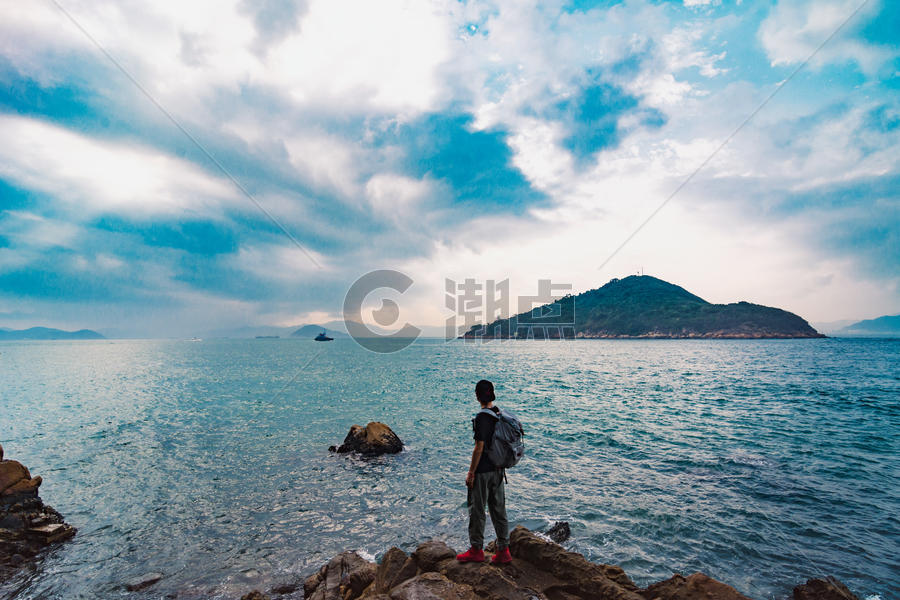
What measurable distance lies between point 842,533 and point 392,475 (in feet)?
48.1

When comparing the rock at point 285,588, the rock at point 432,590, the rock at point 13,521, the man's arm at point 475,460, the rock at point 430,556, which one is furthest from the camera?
the rock at point 13,521

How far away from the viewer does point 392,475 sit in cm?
1612

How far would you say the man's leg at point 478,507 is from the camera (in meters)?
6.83

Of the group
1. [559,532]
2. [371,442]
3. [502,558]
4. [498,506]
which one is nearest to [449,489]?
[559,532]

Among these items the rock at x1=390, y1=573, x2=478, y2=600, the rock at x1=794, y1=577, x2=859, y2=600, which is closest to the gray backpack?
the rock at x1=390, y1=573, x2=478, y2=600

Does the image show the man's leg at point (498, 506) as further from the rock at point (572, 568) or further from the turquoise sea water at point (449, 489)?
the turquoise sea water at point (449, 489)

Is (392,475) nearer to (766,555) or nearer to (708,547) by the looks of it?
(708,547)

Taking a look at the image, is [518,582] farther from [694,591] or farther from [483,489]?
[694,591]

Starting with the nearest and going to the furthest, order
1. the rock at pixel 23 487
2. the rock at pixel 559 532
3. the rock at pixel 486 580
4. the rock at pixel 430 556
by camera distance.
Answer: the rock at pixel 486 580, the rock at pixel 430 556, the rock at pixel 559 532, the rock at pixel 23 487

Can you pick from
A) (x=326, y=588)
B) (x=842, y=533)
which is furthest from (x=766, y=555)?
(x=326, y=588)

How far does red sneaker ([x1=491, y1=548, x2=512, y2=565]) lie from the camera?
23.3 ft

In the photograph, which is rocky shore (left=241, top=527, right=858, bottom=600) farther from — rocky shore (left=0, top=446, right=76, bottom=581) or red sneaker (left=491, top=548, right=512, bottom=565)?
rocky shore (left=0, top=446, right=76, bottom=581)

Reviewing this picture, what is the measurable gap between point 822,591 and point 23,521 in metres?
20.4

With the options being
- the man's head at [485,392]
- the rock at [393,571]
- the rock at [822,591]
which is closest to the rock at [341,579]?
the rock at [393,571]
